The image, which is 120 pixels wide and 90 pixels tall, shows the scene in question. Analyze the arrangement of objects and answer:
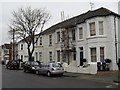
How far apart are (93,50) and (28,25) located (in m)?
13.1

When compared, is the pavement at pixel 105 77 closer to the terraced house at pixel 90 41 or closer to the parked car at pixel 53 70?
the parked car at pixel 53 70

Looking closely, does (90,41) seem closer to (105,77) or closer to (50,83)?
(105,77)

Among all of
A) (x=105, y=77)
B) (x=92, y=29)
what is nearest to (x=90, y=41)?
(x=92, y=29)

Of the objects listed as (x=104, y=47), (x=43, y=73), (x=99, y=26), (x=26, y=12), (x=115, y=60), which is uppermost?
(x=26, y=12)

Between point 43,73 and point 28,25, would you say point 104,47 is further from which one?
point 28,25

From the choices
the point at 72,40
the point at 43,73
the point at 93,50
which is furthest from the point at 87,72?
the point at 72,40

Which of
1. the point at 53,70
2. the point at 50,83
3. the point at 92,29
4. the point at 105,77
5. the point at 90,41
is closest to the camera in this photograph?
the point at 50,83

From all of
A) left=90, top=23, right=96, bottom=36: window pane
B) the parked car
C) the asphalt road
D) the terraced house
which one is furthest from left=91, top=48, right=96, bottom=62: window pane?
the asphalt road

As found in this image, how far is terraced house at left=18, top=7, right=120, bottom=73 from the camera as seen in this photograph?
1997 cm

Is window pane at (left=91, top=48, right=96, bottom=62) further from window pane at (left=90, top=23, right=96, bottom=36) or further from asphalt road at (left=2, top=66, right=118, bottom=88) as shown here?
asphalt road at (left=2, top=66, right=118, bottom=88)

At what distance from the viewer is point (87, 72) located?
18781 millimetres

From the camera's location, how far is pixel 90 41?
21047 mm

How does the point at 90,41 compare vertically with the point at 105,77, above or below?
above

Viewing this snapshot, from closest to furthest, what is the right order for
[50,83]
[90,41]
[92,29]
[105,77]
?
[50,83] < [105,77] < [90,41] < [92,29]
